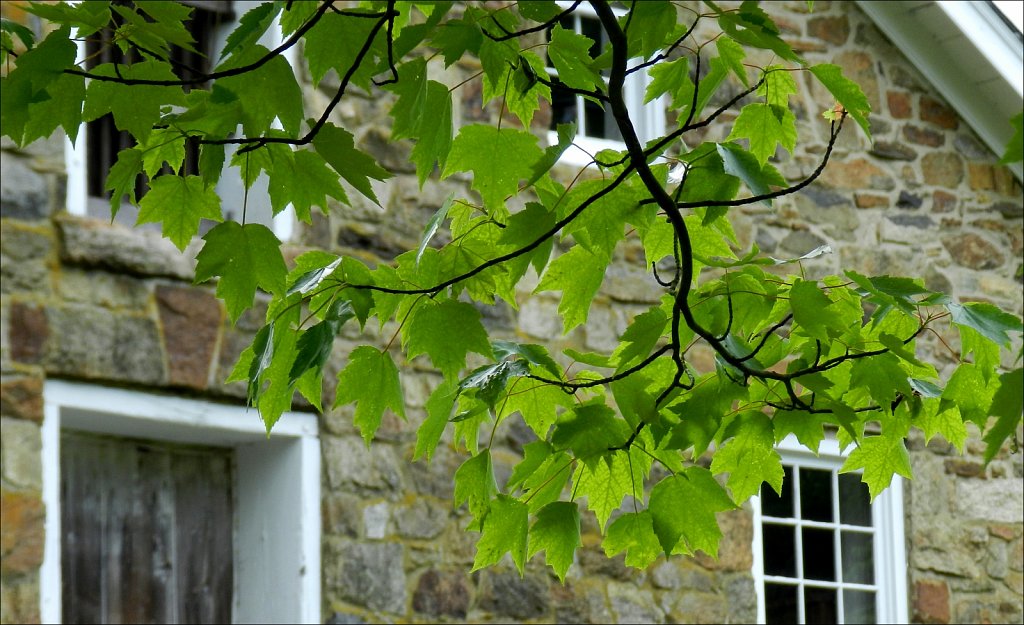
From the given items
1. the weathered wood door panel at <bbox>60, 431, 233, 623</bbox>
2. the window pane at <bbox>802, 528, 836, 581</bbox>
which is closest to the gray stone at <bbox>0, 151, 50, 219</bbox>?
the weathered wood door panel at <bbox>60, 431, 233, 623</bbox>

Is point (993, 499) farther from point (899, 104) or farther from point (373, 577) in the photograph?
point (373, 577)

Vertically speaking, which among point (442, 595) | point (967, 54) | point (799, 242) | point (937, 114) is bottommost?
point (442, 595)

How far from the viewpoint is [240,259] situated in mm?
2473

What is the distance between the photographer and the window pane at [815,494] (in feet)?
25.7

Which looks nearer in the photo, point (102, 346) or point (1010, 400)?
point (1010, 400)

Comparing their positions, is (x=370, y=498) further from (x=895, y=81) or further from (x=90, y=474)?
(x=895, y=81)

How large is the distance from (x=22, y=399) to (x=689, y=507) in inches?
135

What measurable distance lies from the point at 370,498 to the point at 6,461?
4.70 ft

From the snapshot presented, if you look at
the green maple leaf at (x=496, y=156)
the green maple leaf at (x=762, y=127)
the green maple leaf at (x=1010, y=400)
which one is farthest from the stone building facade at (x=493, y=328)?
the green maple leaf at (x=1010, y=400)

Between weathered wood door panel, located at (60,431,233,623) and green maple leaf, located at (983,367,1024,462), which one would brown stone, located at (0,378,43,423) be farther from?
green maple leaf, located at (983,367,1024,462)

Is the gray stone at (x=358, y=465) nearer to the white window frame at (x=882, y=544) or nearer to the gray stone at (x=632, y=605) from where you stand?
the gray stone at (x=632, y=605)

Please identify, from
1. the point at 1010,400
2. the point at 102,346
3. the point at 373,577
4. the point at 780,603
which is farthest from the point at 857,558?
the point at 1010,400

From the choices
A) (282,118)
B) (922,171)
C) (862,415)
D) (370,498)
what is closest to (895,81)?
(922,171)

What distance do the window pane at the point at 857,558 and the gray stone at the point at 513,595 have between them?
1.87 meters
